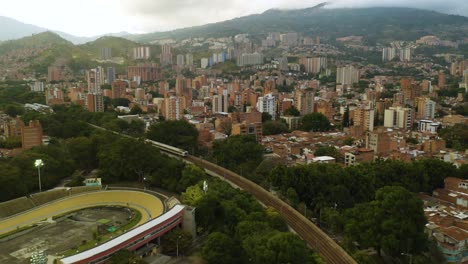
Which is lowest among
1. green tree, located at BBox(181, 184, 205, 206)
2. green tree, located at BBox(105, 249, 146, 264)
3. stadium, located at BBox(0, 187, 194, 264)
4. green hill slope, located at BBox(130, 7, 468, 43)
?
stadium, located at BBox(0, 187, 194, 264)

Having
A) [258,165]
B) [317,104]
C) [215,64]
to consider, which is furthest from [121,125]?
[215,64]

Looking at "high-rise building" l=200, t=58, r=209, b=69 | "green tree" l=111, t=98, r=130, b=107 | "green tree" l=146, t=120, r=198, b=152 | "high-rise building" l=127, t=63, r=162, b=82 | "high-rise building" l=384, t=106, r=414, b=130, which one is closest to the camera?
"green tree" l=146, t=120, r=198, b=152

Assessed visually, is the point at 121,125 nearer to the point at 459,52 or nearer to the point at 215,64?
the point at 215,64

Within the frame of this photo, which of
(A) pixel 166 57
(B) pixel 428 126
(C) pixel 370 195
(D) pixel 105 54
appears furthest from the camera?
(A) pixel 166 57

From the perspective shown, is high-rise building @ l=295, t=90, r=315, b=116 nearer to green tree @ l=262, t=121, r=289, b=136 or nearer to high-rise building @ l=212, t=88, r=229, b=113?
high-rise building @ l=212, t=88, r=229, b=113

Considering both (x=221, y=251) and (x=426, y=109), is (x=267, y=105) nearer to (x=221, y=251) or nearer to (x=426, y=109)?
(x=426, y=109)

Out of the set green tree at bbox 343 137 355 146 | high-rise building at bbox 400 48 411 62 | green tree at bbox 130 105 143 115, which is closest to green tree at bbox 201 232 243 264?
green tree at bbox 343 137 355 146

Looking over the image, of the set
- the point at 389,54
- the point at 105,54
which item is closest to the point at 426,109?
the point at 389,54
